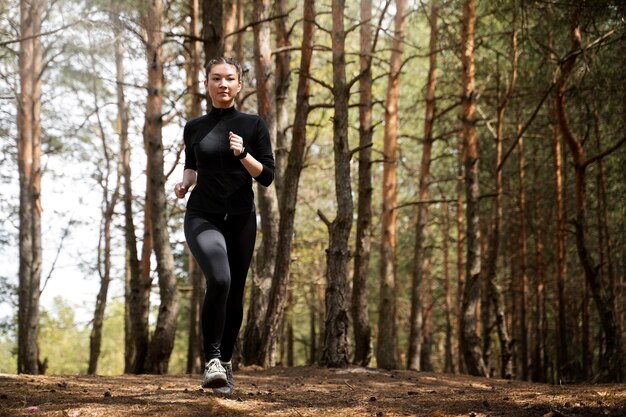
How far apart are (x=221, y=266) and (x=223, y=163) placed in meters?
0.71

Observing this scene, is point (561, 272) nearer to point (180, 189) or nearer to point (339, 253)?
point (339, 253)

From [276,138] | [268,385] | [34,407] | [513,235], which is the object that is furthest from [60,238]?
[34,407]

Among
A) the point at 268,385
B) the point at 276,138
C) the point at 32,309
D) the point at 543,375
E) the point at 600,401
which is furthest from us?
the point at 543,375

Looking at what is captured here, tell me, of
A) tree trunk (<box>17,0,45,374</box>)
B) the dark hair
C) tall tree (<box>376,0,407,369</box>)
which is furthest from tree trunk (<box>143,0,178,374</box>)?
the dark hair

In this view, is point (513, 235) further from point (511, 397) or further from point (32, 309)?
point (511, 397)

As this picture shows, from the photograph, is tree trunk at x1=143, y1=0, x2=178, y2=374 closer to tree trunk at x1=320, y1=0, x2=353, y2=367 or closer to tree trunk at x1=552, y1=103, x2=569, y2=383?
tree trunk at x1=320, y1=0, x2=353, y2=367

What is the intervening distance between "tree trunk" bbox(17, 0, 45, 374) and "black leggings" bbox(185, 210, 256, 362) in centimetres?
1132

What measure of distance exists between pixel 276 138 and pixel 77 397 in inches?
312

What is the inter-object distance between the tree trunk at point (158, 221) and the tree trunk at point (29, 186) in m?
4.68

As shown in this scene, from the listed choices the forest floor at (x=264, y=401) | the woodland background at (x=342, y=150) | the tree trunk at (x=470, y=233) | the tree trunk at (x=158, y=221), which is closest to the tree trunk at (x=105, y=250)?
the woodland background at (x=342, y=150)

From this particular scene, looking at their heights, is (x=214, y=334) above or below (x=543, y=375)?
above

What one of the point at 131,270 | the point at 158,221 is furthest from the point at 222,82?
the point at 131,270

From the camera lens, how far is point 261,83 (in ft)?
38.2

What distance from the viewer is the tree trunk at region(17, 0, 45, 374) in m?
15.1
